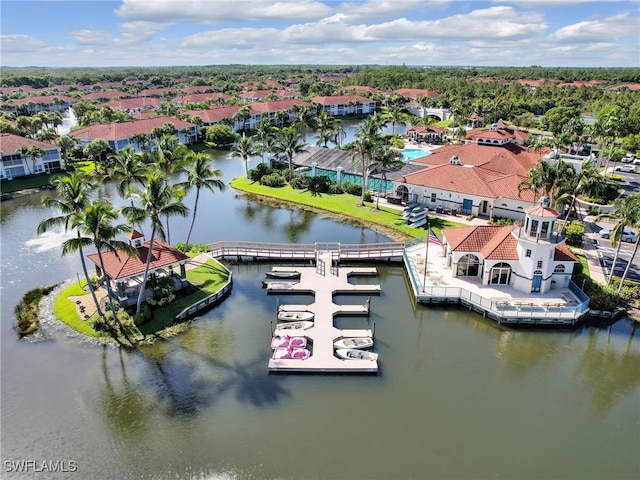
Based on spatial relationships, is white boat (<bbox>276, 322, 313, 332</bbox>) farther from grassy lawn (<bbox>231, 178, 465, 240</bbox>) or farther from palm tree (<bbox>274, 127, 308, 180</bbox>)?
palm tree (<bbox>274, 127, 308, 180</bbox>)

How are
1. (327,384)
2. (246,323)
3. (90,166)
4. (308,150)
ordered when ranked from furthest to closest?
1. (90,166)
2. (308,150)
3. (246,323)
4. (327,384)

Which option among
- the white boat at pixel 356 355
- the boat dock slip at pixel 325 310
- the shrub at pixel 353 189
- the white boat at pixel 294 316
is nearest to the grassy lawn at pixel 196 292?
the boat dock slip at pixel 325 310

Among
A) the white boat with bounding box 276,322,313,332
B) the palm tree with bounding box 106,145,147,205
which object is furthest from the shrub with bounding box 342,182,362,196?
the white boat with bounding box 276,322,313,332

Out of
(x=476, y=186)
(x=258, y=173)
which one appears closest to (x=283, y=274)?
(x=476, y=186)

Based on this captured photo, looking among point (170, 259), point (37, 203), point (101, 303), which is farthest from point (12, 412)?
point (37, 203)

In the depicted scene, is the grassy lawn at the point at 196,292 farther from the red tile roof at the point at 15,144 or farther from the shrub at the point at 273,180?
the red tile roof at the point at 15,144

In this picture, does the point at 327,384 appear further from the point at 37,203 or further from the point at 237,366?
the point at 37,203
